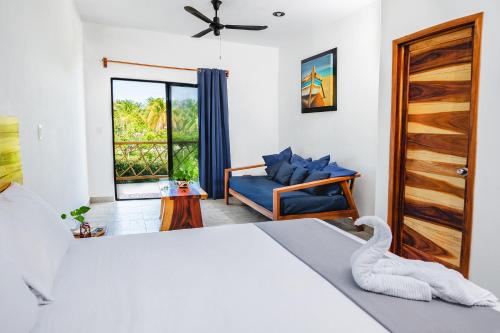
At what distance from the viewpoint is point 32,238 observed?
1.27m

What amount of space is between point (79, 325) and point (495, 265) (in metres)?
2.24

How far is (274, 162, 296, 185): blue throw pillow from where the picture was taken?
4.57 metres

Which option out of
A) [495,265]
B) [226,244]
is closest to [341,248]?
[226,244]

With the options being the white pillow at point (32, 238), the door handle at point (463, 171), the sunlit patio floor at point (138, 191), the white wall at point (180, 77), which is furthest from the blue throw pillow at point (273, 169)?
the white pillow at point (32, 238)

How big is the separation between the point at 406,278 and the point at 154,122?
526 cm

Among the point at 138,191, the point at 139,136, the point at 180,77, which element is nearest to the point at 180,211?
the point at 180,77

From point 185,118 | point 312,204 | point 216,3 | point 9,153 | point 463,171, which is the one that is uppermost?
point 216,3

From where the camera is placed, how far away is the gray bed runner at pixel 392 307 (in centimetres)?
102

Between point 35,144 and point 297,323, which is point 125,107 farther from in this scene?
point 297,323

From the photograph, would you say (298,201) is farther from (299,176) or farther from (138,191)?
(138,191)

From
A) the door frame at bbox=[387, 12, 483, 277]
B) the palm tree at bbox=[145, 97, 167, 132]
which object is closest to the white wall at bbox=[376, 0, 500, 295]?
the door frame at bbox=[387, 12, 483, 277]

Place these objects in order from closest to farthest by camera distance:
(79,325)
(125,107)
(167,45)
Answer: (79,325)
(167,45)
(125,107)

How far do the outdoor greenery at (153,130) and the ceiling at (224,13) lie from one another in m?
1.21

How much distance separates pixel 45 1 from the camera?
2684 millimetres
